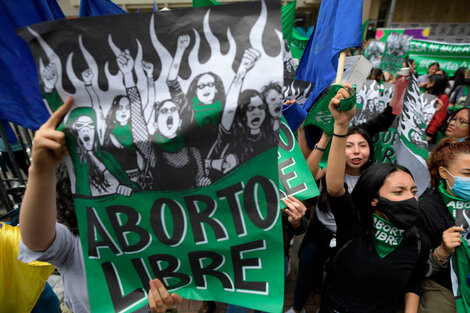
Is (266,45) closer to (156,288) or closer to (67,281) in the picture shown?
(156,288)

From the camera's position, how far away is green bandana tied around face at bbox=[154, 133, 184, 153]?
41.7 inches

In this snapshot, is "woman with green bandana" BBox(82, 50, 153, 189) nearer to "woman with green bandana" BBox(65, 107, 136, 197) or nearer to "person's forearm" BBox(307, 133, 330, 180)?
"woman with green bandana" BBox(65, 107, 136, 197)

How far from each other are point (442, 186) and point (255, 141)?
1.73 m

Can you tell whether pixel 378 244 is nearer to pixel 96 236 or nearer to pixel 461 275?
pixel 461 275

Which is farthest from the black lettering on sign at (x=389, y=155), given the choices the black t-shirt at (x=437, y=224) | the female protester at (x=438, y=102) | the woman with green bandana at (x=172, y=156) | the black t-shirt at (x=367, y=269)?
the woman with green bandana at (x=172, y=156)

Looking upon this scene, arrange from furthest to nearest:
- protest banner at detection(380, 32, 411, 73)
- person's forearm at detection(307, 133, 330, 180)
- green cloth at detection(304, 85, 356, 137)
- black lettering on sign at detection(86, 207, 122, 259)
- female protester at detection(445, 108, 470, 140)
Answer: protest banner at detection(380, 32, 411, 73)
female protester at detection(445, 108, 470, 140)
person's forearm at detection(307, 133, 330, 180)
green cloth at detection(304, 85, 356, 137)
black lettering on sign at detection(86, 207, 122, 259)

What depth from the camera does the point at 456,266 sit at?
5.83 ft

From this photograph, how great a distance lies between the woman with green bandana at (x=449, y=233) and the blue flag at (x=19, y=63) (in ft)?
8.49

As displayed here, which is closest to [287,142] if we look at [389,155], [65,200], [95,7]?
[65,200]

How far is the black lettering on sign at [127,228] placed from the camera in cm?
113

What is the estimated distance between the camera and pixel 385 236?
1.66 m

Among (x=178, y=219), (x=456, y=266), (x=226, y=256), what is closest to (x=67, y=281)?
(x=178, y=219)

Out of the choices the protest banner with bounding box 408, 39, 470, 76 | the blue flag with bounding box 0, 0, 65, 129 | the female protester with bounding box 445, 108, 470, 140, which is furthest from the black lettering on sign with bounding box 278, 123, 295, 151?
the protest banner with bounding box 408, 39, 470, 76

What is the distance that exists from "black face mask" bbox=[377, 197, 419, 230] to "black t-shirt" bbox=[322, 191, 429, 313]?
0.17 meters
